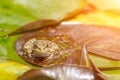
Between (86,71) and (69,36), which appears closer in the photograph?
(86,71)

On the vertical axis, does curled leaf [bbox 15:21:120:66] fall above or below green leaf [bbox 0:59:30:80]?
above

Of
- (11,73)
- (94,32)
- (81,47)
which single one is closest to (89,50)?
(81,47)

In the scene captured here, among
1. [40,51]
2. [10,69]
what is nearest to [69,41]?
[40,51]

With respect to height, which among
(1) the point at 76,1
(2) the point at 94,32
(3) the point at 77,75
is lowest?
(3) the point at 77,75

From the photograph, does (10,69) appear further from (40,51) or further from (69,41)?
(69,41)

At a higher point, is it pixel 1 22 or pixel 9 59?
pixel 1 22

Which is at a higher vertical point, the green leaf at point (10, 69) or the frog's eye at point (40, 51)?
the frog's eye at point (40, 51)

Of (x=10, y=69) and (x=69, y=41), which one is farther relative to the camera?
(x=69, y=41)

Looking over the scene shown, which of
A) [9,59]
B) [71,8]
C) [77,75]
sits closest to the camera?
[77,75]

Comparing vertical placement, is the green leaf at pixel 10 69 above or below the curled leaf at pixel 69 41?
below

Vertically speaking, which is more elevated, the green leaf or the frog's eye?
the frog's eye

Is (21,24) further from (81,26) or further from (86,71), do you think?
(86,71)
